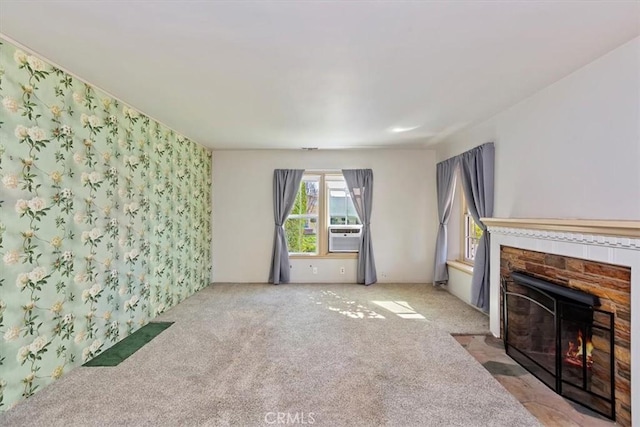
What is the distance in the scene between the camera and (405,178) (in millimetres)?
5234

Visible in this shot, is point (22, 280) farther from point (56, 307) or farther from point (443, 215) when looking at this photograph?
Result: point (443, 215)

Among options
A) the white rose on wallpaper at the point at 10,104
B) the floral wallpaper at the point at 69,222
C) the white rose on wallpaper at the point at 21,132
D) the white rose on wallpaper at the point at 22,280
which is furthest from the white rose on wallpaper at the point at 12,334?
the white rose on wallpaper at the point at 10,104

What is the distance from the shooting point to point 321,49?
1.93 m

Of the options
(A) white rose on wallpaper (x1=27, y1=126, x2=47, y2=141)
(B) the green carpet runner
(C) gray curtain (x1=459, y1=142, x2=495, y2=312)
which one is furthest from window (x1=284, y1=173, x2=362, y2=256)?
(A) white rose on wallpaper (x1=27, y1=126, x2=47, y2=141)

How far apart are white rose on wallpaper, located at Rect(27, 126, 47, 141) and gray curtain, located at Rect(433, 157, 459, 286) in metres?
4.62

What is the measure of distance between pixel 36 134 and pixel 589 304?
389cm

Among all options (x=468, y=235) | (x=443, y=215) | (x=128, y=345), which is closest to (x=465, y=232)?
(x=468, y=235)

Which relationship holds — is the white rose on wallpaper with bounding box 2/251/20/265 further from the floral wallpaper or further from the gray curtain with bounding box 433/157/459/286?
the gray curtain with bounding box 433/157/459/286

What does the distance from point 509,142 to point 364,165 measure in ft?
8.00

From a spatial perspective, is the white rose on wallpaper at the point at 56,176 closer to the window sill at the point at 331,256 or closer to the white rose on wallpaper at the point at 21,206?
the white rose on wallpaper at the point at 21,206

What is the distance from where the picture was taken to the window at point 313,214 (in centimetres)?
539

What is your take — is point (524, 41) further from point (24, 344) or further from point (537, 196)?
point (24, 344)

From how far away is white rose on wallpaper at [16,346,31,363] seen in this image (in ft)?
6.35

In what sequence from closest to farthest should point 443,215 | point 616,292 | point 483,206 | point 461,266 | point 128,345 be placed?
point 616,292
point 128,345
point 483,206
point 461,266
point 443,215
